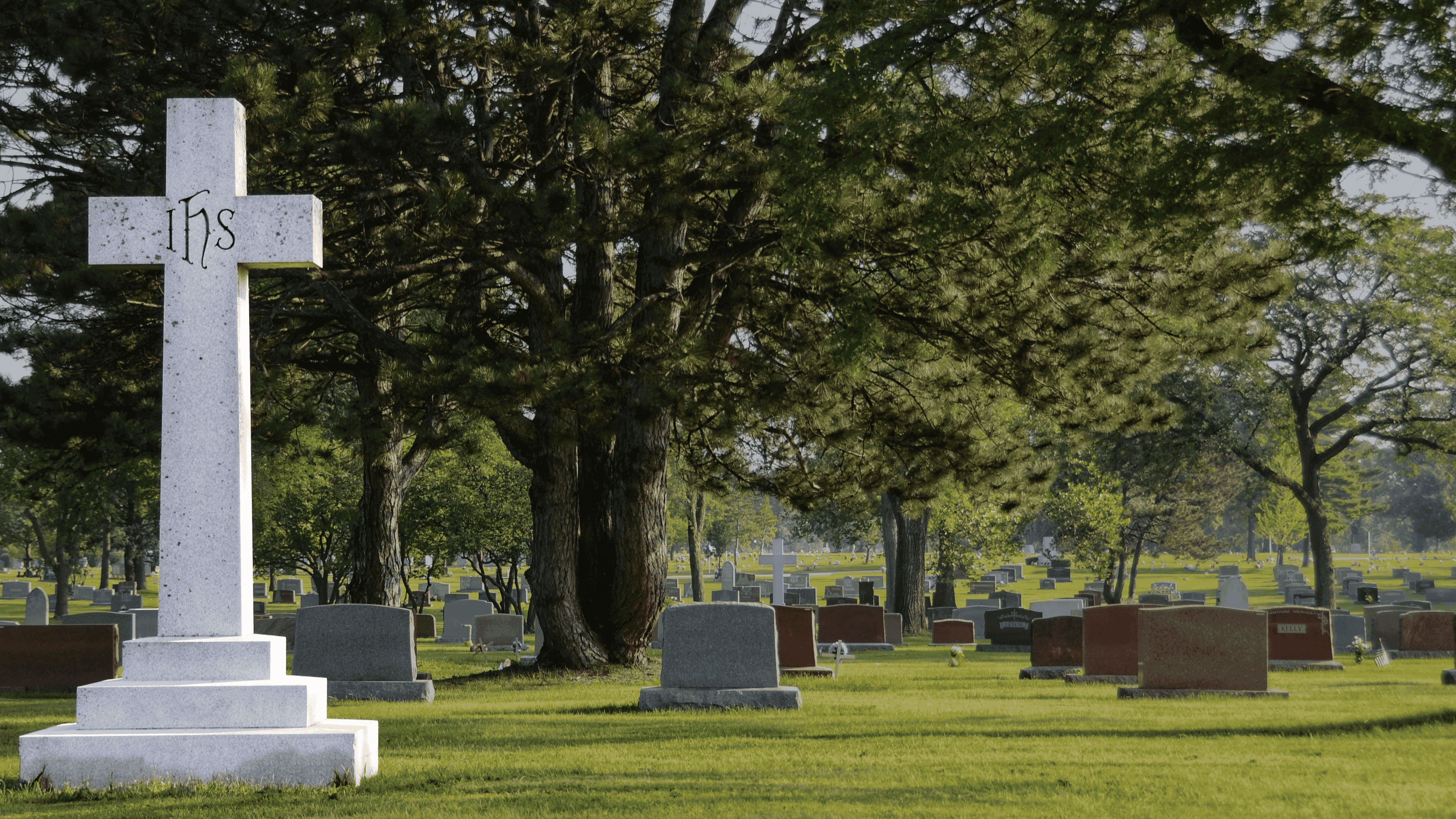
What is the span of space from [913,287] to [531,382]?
4.77m

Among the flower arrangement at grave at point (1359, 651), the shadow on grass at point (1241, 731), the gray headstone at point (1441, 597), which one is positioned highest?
the shadow on grass at point (1241, 731)

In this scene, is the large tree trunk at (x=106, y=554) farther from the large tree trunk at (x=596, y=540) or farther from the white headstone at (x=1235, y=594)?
the white headstone at (x=1235, y=594)

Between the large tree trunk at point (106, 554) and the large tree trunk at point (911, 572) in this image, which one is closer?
the large tree trunk at point (911, 572)

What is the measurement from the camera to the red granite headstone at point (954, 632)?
27031mm

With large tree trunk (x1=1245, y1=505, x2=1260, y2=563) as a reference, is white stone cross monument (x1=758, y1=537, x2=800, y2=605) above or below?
above

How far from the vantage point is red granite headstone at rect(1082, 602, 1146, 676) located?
14.9 meters

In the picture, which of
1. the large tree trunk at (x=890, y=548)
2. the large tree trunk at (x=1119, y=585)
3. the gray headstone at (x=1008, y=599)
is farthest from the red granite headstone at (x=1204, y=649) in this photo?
the large tree trunk at (x=1119, y=585)

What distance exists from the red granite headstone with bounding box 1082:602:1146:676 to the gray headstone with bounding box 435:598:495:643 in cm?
1752

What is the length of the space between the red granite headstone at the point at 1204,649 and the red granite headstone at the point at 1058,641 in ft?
13.0

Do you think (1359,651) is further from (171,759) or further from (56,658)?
(56,658)

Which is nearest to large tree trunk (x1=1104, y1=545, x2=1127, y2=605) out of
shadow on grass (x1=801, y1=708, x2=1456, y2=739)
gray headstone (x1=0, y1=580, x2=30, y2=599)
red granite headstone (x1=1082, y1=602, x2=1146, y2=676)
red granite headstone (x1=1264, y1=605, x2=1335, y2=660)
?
red granite headstone (x1=1264, y1=605, x2=1335, y2=660)

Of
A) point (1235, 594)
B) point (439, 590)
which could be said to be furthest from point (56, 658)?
point (439, 590)

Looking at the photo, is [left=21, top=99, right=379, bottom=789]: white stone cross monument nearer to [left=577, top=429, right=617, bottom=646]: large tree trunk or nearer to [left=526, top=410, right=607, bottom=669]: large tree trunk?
[left=526, top=410, right=607, bottom=669]: large tree trunk

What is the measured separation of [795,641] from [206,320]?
10.4 meters
